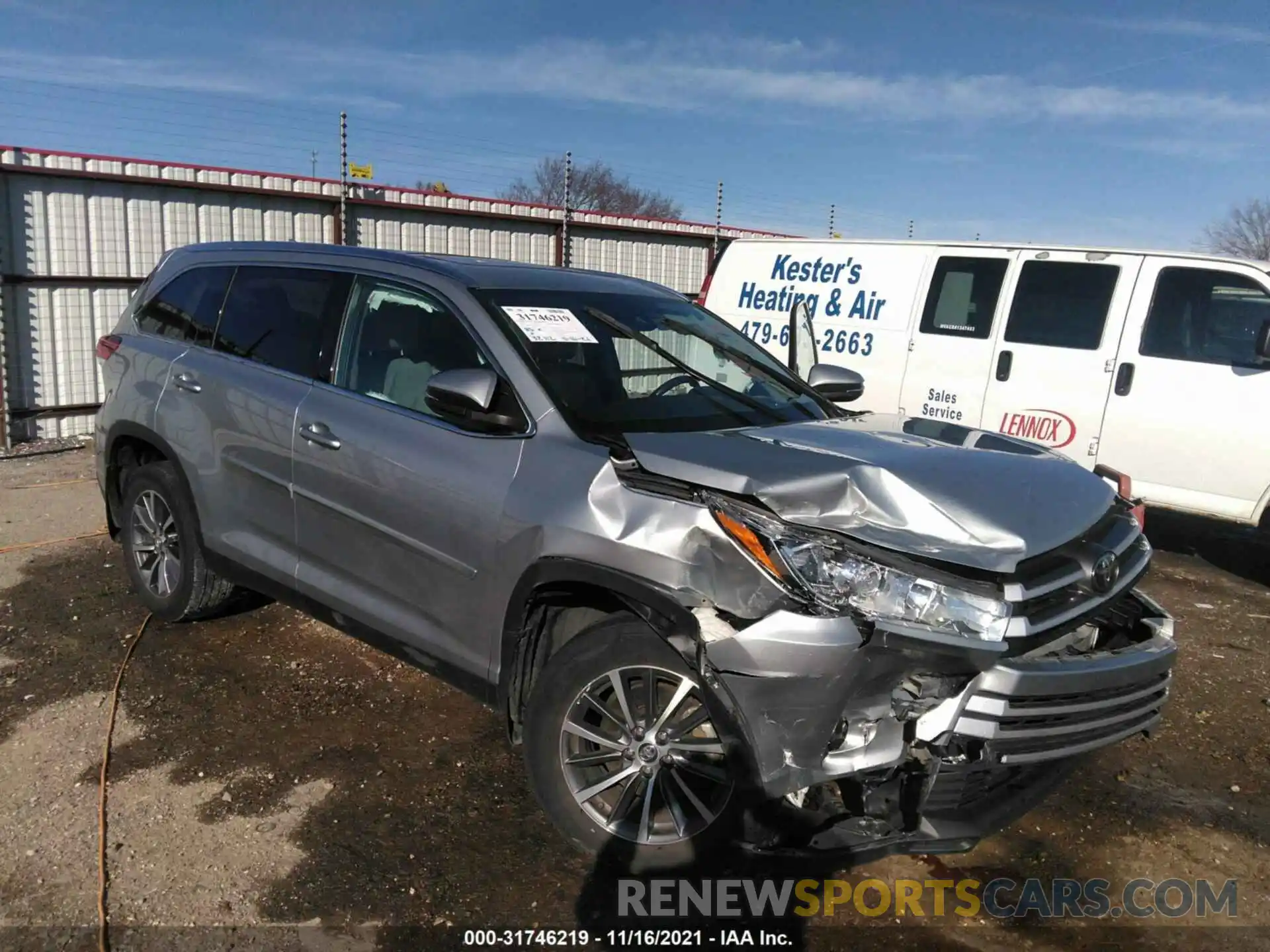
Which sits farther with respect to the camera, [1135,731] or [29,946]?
[1135,731]

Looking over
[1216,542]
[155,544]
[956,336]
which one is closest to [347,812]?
[155,544]

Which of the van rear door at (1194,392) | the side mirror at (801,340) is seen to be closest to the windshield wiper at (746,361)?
the side mirror at (801,340)

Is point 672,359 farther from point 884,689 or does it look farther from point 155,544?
point 155,544

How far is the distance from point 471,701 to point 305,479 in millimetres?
1197

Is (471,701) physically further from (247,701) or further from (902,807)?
(902,807)

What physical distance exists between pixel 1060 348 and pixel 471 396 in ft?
17.1

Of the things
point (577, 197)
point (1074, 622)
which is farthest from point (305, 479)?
point (577, 197)

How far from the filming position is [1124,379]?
665cm

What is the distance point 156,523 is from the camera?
15.7ft

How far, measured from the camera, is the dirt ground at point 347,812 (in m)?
2.85

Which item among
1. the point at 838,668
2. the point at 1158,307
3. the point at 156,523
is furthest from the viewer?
the point at 1158,307

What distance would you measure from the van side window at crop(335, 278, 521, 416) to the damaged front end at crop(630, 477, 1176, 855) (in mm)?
1306

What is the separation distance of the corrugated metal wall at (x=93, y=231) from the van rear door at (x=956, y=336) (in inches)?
166

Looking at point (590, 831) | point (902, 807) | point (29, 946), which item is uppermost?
point (902, 807)
